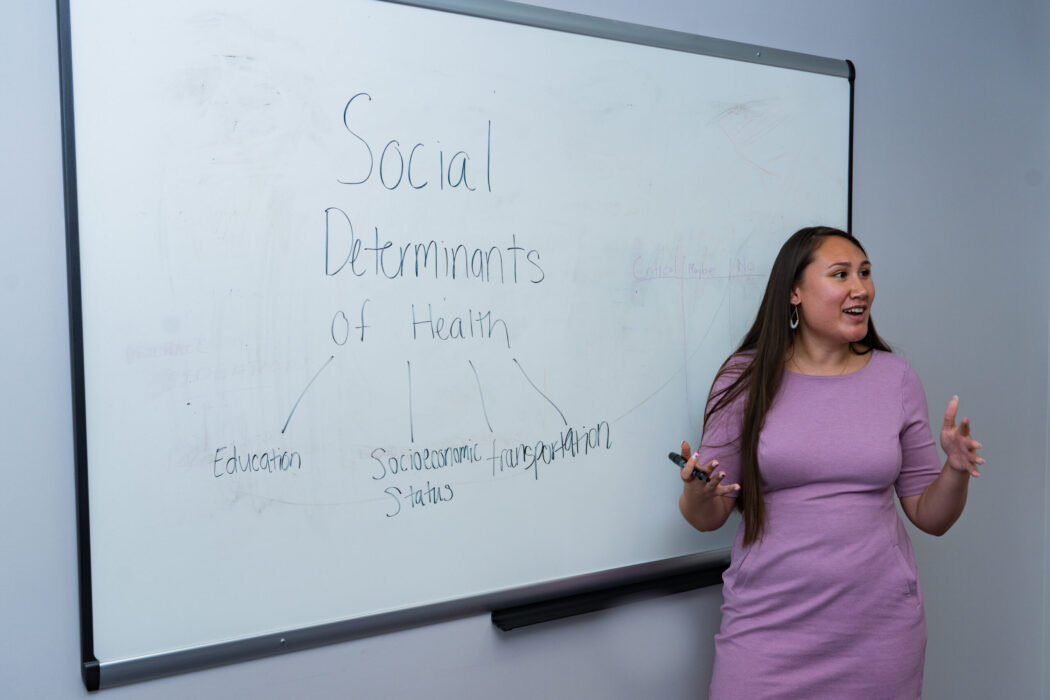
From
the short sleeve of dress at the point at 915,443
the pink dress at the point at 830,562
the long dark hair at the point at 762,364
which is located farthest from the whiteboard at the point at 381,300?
the short sleeve of dress at the point at 915,443

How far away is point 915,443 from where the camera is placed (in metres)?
1.31

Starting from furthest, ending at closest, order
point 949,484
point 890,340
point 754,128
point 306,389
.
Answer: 1. point 890,340
2. point 754,128
3. point 949,484
4. point 306,389

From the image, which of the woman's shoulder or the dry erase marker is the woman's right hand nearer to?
the dry erase marker

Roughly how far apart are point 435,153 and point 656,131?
1.53 feet

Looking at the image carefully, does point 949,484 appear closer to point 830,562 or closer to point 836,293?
point 830,562

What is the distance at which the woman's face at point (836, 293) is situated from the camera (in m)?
1.30

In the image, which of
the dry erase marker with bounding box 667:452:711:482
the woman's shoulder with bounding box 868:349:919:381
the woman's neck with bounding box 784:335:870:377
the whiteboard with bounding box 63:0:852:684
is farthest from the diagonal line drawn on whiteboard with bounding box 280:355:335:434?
the woman's shoulder with bounding box 868:349:919:381

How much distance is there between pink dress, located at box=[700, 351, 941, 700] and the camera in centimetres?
123

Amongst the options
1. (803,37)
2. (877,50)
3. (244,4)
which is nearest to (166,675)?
(244,4)

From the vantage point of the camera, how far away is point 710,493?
1238mm

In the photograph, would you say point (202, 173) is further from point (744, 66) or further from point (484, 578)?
point (744, 66)

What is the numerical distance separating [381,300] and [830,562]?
88 cm

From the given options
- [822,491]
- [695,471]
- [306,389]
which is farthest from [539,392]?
[822,491]

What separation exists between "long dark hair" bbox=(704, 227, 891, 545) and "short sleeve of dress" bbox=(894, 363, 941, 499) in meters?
0.12
